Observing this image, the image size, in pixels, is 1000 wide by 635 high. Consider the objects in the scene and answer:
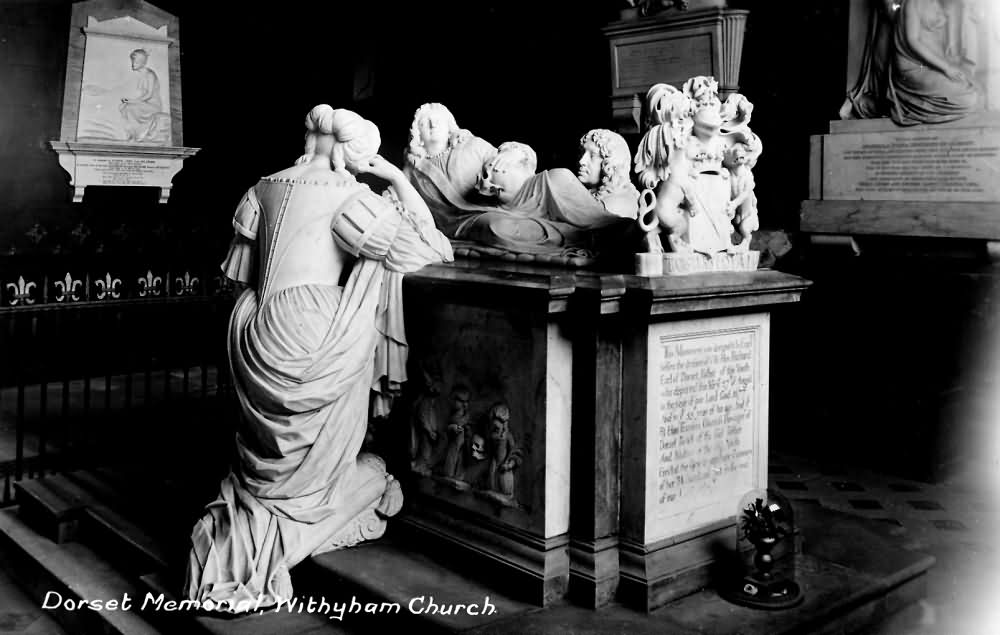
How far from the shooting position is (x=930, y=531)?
512 centimetres

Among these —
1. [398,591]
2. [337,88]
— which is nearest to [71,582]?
[398,591]

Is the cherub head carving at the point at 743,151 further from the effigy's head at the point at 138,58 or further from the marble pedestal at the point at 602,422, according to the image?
the effigy's head at the point at 138,58

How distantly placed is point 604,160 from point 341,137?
59.8 inches

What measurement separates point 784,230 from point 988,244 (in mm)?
1457

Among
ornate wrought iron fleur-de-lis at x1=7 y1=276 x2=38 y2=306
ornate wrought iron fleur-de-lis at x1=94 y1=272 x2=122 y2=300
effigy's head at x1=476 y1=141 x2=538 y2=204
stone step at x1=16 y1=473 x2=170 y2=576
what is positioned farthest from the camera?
ornate wrought iron fleur-de-lis at x1=94 y1=272 x2=122 y2=300

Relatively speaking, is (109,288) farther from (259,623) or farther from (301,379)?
(259,623)

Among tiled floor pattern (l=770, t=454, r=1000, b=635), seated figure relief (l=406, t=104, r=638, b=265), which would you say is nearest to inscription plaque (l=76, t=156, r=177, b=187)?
seated figure relief (l=406, t=104, r=638, b=265)

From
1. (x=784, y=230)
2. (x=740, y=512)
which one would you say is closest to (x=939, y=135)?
(x=784, y=230)

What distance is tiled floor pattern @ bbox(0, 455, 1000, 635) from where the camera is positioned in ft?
13.0

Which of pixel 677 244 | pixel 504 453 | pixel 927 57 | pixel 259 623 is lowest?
pixel 259 623

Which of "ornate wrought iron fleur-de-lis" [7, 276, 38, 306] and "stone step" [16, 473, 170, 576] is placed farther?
"ornate wrought iron fleur-de-lis" [7, 276, 38, 306]

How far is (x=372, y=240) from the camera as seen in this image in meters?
3.93

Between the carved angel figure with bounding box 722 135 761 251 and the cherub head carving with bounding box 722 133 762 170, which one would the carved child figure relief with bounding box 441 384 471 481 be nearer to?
the carved angel figure with bounding box 722 135 761 251

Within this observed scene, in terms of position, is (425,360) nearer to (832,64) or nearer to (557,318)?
(557,318)
